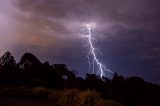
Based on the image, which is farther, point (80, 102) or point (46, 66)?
point (46, 66)

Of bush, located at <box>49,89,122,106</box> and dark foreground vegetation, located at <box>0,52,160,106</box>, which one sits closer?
bush, located at <box>49,89,122,106</box>

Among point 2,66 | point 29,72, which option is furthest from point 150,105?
point 2,66

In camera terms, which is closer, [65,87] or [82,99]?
[82,99]

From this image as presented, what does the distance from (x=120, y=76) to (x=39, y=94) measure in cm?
1167

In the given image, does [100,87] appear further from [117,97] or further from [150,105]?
[150,105]

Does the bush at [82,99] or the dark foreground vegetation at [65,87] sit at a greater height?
the dark foreground vegetation at [65,87]

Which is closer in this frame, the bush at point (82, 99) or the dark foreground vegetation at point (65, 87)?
the bush at point (82, 99)

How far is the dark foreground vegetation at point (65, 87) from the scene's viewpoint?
19036 millimetres

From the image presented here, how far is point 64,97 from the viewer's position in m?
19.5

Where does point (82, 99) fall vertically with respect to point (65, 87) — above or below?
below

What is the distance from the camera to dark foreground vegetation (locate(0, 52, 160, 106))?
749 inches

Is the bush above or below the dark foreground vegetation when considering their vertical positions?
below

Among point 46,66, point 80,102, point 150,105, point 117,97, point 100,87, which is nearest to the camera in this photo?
point 80,102

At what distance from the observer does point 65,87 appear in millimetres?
30156
